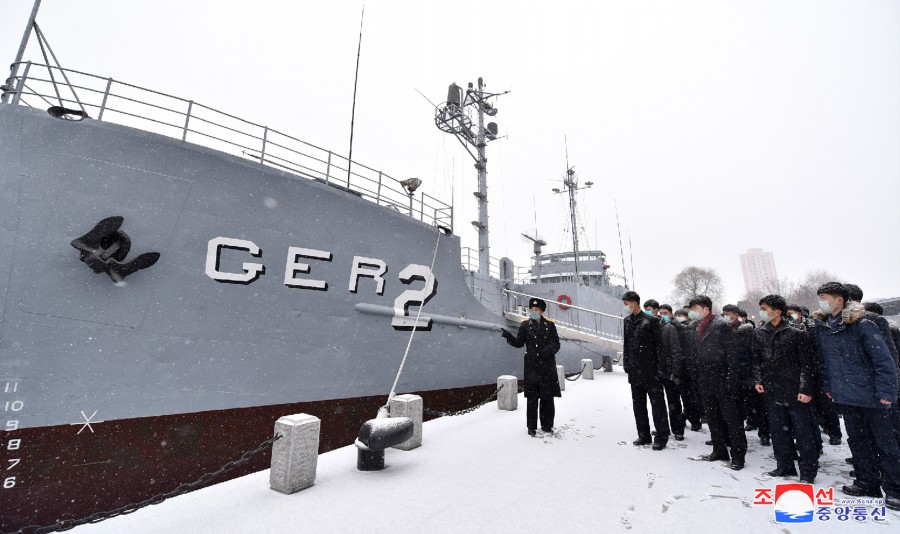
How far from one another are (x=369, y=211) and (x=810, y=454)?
229 inches

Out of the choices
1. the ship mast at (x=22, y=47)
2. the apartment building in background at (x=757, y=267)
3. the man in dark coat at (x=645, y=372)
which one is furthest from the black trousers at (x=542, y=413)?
the apartment building in background at (x=757, y=267)

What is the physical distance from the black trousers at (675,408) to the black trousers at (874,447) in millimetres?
1955

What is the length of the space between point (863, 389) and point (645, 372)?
1786mm

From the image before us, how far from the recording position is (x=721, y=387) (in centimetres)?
368

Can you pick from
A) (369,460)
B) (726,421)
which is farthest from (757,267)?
(369,460)

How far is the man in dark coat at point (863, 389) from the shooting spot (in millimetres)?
2707

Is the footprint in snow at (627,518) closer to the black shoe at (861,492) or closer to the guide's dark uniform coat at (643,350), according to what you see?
the black shoe at (861,492)

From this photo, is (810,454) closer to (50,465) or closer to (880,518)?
(880,518)

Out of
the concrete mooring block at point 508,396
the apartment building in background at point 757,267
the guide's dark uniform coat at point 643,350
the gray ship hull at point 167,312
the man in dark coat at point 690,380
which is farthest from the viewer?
the apartment building in background at point 757,267

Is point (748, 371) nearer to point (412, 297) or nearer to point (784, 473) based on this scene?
point (784, 473)

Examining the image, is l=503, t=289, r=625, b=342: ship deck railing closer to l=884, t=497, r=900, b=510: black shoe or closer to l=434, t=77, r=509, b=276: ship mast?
l=434, t=77, r=509, b=276: ship mast

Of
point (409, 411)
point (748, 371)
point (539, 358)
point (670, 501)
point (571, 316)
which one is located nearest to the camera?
point (670, 501)

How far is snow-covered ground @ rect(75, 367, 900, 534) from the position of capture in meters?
2.45

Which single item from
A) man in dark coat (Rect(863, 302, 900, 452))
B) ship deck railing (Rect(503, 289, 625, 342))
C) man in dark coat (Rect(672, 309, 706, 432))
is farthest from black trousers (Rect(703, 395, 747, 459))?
ship deck railing (Rect(503, 289, 625, 342))
